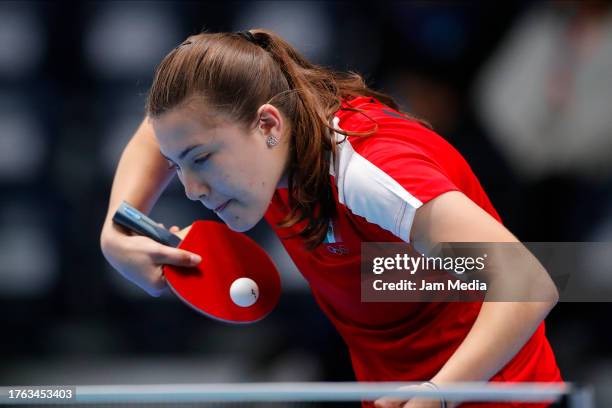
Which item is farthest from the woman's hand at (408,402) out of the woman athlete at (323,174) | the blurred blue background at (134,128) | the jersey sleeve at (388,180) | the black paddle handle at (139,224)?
the blurred blue background at (134,128)

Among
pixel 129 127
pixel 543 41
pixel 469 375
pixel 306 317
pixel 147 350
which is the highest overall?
pixel 543 41

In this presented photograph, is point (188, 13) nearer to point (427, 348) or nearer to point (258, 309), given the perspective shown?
point (258, 309)

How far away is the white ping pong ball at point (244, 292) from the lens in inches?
64.2

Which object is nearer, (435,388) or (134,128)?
(435,388)

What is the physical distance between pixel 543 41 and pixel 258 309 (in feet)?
3.96

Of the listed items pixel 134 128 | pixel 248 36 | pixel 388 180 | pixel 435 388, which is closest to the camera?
pixel 435 388

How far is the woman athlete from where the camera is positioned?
50.6 inches

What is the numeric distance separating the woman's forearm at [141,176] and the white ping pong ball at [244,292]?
0.85 feet

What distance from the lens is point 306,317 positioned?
269 centimetres

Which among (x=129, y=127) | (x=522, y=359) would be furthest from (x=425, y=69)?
(x=522, y=359)

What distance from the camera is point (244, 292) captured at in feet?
5.36

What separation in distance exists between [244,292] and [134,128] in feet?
4.54

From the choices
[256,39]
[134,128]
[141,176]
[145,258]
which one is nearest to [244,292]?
[145,258]

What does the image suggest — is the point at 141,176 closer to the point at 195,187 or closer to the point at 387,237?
the point at 195,187
